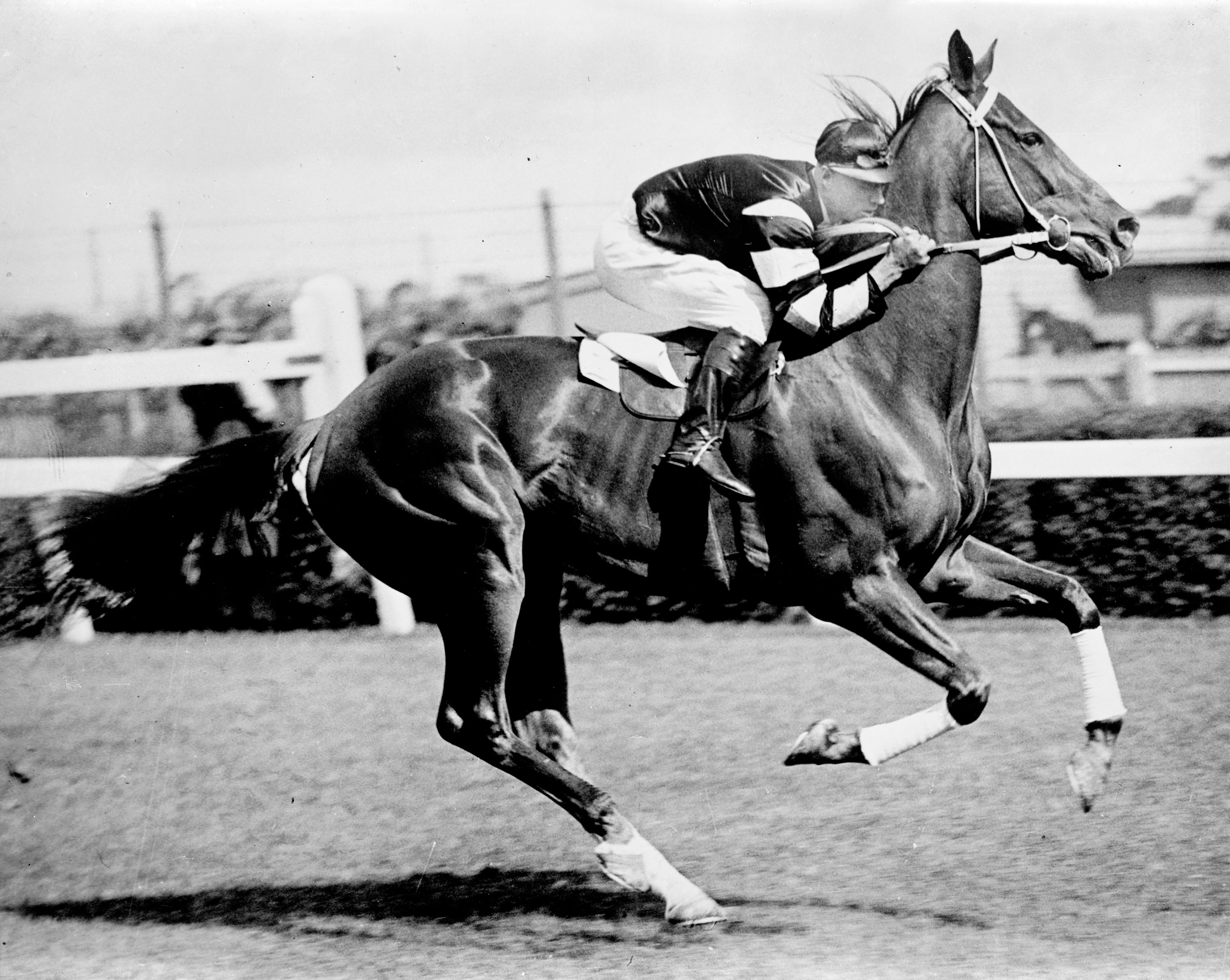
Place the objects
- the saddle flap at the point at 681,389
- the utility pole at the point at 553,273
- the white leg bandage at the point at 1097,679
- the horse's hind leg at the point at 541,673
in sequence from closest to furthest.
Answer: the saddle flap at the point at 681,389, the white leg bandage at the point at 1097,679, the horse's hind leg at the point at 541,673, the utility pole at the point at 553,273

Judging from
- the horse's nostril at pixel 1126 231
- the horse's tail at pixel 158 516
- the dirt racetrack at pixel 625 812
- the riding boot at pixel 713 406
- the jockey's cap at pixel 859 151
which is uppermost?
the jockey's cap at pixel 859 151

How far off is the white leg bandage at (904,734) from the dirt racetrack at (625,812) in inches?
15.5

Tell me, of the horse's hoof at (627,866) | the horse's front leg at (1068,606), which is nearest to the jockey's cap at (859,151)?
the horse's front leg at (1068,606)

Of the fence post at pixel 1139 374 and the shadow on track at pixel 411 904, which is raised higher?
the fence post at pixel 1139 374

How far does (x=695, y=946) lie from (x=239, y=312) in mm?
2496

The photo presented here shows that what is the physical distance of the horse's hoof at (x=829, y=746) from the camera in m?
3.91

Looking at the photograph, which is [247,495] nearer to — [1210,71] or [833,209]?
[833,209]

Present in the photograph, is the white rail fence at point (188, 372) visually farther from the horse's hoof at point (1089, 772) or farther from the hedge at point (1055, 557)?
the horse's hoof at point (1089, 772)

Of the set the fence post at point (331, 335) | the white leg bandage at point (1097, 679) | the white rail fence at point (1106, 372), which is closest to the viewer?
the white leg bandage at point (1097, 679)

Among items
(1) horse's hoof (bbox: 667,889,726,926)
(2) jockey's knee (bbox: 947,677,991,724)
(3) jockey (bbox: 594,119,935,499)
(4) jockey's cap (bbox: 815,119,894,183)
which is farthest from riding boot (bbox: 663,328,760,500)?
(1) horse's hoof (bbox: 667,889,726,926)

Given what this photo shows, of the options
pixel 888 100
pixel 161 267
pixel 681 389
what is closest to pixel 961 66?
pixel 888 100

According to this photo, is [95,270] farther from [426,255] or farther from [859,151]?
[859,151]

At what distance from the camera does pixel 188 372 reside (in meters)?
4.93

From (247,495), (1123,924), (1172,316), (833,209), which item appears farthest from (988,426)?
(247,495)
